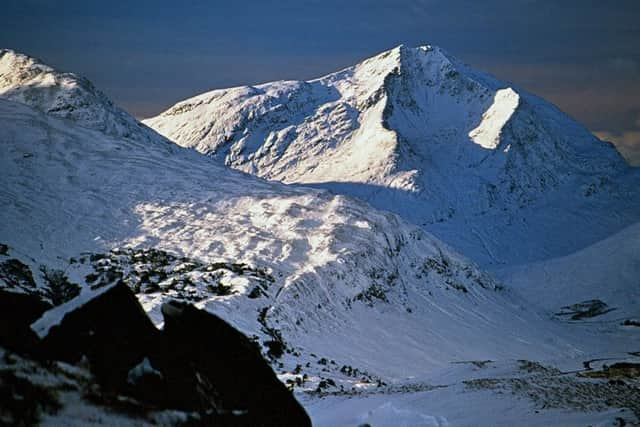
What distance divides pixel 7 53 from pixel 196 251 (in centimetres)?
7819

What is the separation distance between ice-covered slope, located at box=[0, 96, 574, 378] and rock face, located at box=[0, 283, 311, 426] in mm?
35947

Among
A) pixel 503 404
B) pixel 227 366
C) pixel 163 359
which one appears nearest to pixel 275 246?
pixel 503 404

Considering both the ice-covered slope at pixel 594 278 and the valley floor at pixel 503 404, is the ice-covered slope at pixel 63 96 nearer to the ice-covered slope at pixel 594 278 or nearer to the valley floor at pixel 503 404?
the ice-covered slope at pixel 594 278

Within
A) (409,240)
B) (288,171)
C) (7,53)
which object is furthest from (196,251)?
(288,171)

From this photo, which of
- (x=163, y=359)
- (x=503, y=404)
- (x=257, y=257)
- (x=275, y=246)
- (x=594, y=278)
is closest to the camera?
(x=163, y=359)

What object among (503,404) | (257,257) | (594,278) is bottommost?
(503,404)

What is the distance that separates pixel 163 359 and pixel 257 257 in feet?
191

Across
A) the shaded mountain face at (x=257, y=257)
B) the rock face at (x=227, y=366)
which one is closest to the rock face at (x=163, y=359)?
the rock face at (x=227, y=366)

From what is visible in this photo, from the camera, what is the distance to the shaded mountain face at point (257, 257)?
5884cm

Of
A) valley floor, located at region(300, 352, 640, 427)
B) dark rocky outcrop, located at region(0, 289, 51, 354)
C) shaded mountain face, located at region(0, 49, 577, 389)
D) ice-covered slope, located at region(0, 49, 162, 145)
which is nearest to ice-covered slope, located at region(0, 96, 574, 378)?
shaded mountain face, located at region(0, 49, 577, 389)

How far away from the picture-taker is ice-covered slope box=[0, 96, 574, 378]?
6181 centimetres

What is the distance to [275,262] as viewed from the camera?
232ft

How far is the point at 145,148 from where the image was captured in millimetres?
102625

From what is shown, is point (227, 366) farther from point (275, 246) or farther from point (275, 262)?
point (275, 246)
